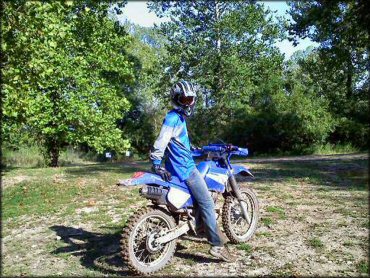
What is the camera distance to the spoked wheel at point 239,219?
19.0ft

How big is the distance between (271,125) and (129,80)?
34.4ft

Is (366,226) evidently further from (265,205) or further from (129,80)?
(129,80)

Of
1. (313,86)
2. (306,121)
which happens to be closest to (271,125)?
(306,121)

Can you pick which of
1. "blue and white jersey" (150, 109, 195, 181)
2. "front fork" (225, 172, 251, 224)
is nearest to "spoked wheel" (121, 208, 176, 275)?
"blue and white jersey" (150, 109, 195, 181)

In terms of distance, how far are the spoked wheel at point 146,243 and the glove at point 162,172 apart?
42cm

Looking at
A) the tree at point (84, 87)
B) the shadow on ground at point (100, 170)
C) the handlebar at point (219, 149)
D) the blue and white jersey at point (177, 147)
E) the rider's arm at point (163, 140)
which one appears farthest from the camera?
the tree at point (84, 87)

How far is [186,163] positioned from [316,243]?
2.24m

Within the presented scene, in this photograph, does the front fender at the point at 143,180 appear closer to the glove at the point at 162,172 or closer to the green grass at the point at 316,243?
the glove at the point at 162,172

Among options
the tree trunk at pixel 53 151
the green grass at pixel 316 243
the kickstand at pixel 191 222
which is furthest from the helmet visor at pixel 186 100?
the tree trunk at pixel 53 151

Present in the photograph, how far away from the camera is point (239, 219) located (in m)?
6.05

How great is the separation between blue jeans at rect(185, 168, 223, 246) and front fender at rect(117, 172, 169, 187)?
0.35 meters

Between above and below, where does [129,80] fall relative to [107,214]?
above

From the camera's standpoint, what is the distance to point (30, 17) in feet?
31.6

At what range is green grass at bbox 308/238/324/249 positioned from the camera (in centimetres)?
553
